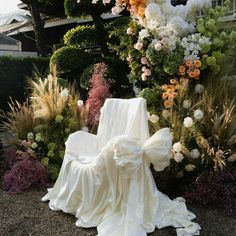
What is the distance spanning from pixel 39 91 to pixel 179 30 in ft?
6.64

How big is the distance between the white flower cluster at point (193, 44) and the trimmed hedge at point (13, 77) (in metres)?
3.85

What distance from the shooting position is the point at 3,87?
7.60 metres

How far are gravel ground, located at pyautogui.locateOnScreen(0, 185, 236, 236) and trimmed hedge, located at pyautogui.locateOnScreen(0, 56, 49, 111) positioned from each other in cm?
365

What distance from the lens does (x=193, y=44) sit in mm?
4402

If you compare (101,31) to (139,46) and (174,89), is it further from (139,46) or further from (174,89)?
(174,89)

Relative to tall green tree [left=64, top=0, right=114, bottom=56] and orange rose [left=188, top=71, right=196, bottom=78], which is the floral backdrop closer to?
orange rose [left=188, top=71, right=196, bottom=78]

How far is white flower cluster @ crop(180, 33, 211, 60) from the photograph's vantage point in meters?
4.36

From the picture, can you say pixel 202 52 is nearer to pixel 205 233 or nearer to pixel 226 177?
pixel 226 177

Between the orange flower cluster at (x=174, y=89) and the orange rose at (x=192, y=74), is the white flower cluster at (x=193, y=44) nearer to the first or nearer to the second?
the orange rose at (x=192, y=74)

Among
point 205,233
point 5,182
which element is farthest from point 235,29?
point 5,182

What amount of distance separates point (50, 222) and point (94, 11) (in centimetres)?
526

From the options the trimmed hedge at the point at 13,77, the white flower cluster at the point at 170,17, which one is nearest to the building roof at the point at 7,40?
the trimmed hedge at the point at 13,77

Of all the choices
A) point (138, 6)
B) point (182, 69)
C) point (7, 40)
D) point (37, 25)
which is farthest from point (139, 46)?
point (7, 40)

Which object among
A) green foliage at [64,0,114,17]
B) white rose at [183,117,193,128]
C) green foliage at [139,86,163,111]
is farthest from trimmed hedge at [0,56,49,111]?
white rose at [183,117,193,128]
